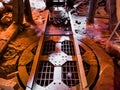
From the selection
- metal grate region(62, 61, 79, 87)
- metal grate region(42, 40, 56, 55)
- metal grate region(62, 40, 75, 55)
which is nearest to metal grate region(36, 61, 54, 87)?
metal grate region(62, 61, 79, 87)

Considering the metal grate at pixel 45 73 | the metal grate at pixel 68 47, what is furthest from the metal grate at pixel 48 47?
the metal grate at pixel 45 73

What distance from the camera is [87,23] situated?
5.24 meters

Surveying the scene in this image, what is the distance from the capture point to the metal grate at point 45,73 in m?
3.33

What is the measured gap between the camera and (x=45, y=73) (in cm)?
352

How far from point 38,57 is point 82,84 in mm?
1048

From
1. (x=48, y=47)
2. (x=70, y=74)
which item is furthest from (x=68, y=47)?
(x=70, y=74)

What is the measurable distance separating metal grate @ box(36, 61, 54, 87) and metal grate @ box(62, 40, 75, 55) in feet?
1.83

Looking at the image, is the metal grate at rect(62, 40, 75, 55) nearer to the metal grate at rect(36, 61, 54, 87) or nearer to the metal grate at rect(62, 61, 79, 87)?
the metal grate at rect(62, 61, 79, 87)

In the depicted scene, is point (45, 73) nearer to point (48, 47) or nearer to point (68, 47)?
point (48, 47)

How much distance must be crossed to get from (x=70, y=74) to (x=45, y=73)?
0.46 m

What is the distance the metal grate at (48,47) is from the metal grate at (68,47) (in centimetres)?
24

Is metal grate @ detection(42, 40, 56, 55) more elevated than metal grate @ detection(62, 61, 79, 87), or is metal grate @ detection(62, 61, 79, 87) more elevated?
metal grate @ detection(42, 40, 56, 55)

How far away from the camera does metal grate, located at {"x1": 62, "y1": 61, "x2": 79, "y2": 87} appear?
330cm

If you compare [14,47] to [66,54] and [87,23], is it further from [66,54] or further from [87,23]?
[87,23]
